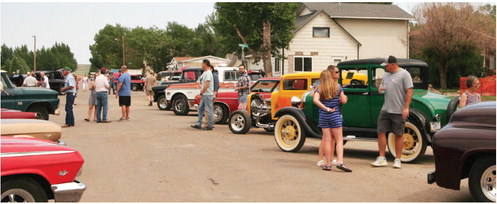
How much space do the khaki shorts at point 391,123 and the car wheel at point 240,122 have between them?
5.67 m

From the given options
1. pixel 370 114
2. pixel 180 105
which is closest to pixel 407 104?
pixel 370 114

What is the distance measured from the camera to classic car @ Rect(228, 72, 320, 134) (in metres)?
14.4

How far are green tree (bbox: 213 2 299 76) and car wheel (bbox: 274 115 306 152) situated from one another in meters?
32.0

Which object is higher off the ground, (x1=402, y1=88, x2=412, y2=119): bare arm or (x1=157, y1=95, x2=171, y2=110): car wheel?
(x1=402, y1=88, x2=412, y2=119): bare arm

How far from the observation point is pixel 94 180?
848cm

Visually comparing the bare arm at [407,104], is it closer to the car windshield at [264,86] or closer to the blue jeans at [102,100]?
the car windshield at [264,86]

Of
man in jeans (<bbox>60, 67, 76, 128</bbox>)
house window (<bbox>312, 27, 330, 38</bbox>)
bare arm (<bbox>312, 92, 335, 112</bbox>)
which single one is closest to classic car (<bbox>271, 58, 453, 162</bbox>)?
bare arm (<bbox>312, 92, 335, 112</bbox>)

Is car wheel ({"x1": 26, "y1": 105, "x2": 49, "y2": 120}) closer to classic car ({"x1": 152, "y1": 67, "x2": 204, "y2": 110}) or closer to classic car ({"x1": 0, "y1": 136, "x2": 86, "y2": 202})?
classic car ({"x1": 152, "y1": 67, "x2": 204, "y2": 110})

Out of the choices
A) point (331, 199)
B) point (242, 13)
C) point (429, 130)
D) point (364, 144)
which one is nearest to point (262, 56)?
point (242, 13)

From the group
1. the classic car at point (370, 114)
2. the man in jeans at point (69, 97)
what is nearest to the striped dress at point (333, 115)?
the classic car at point (370, 114)

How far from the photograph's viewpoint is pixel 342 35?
159ft

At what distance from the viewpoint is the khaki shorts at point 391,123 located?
9.59 meters

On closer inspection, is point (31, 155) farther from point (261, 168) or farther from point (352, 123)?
point (352, 123)

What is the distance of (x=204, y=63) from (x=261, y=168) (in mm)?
6977
